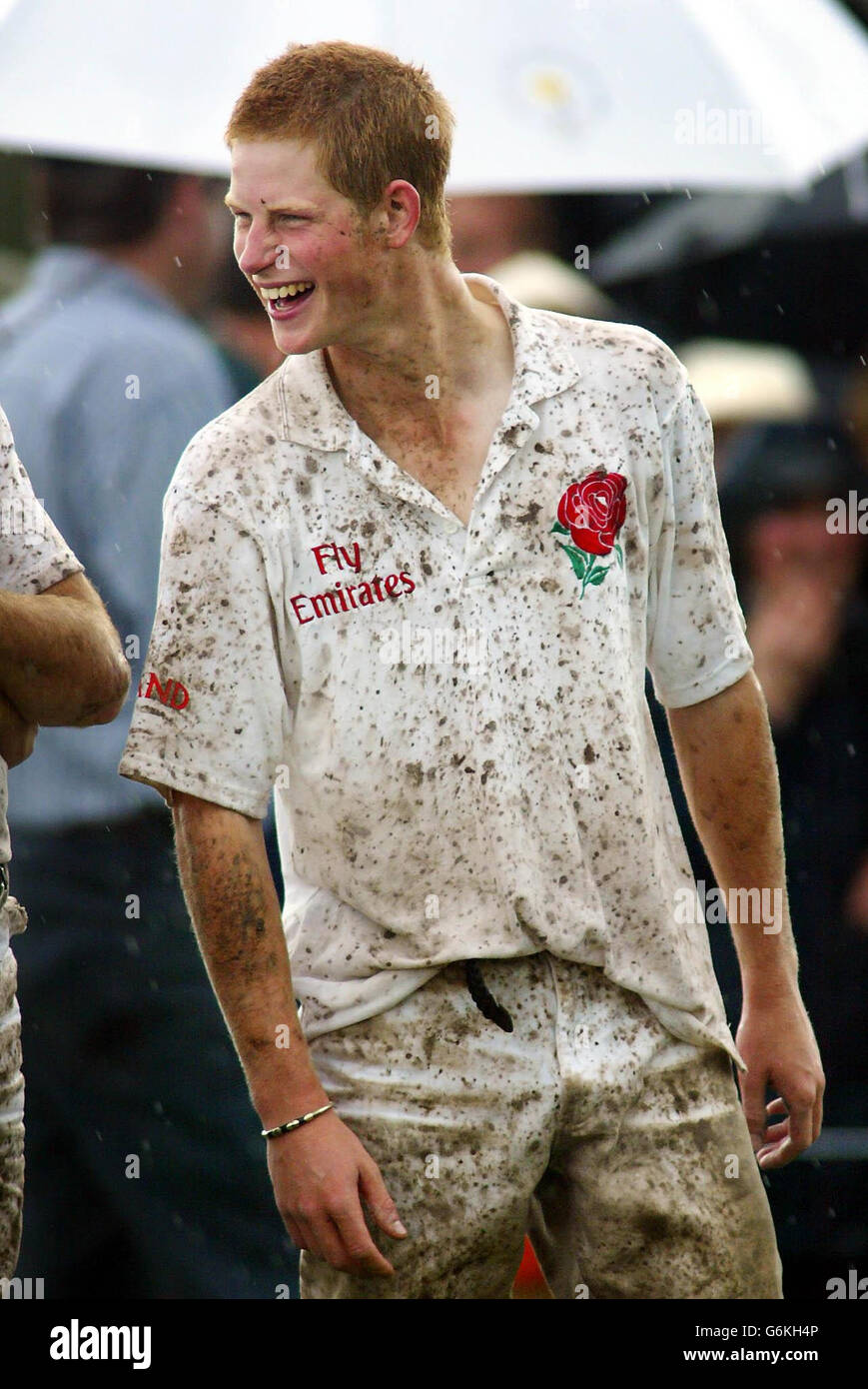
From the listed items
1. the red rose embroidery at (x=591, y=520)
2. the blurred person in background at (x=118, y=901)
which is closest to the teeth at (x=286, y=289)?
the red rose embroidery at (x=591, y=520)

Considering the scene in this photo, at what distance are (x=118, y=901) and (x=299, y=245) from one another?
5.61 ft

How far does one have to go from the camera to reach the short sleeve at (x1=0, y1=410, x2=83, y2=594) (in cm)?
218

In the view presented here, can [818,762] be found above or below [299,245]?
below

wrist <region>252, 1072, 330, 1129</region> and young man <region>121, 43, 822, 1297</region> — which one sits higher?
young man <region>121, 43, 822, 1297</region>

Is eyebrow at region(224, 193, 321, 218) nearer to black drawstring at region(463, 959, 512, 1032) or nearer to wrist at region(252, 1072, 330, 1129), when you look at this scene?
black drawstring at region(463, 959, 512, 1032)

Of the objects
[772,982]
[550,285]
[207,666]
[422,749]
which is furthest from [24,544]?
[550,285]

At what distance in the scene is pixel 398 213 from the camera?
2.22m

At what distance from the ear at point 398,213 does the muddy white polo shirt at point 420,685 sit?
0.19 m

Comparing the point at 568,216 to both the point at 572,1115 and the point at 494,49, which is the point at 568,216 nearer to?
the point at 494,49

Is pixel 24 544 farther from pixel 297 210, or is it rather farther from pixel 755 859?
pixel 755 859

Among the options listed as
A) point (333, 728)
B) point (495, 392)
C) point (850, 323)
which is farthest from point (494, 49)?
point (333, 728)

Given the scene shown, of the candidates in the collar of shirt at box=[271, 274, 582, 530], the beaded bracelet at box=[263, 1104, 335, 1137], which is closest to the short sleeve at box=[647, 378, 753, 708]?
the collar of shirt at box=[271, 274, 582, 530]

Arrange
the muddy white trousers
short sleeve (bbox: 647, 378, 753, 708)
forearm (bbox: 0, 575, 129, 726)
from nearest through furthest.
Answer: forearm (bbox: 0, 575, 129, 726), the muddy white trousers, short sleeve (bbox: 647, 378, 753, 708)

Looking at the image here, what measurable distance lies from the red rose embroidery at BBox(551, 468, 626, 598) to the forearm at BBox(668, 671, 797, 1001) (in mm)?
290
